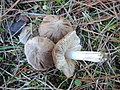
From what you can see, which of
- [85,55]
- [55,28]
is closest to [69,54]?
[85,55]

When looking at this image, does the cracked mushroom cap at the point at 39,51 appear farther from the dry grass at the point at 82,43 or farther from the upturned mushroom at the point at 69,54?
the dry grass at the point at 82,43

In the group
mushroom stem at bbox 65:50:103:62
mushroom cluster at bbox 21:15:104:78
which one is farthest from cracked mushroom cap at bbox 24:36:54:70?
mushroom stem at bbox 65:50:103:62

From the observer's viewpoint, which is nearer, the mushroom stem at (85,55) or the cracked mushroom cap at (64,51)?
the cracked mushroom cap at (64,51)

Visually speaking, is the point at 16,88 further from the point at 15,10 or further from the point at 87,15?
the point at 87,15

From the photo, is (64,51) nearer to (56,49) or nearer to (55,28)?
(56,49)

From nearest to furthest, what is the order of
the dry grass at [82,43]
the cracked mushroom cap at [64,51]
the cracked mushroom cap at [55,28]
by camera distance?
1. the cracked mushroom cap at [64,51]
2. the cracked mushroom cap at [55,28]
3. the dry grass at [82,43]

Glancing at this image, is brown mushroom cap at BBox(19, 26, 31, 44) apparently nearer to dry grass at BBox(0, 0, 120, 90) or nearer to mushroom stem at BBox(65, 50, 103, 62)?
dry grass at BBox(0, 0, 120, 90)

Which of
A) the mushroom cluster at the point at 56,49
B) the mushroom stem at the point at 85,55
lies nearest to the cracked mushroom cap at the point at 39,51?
the mushroom cluster at the point at 56,49
